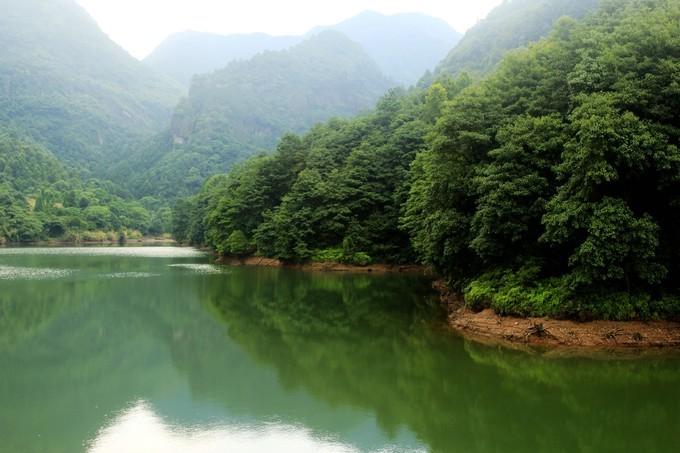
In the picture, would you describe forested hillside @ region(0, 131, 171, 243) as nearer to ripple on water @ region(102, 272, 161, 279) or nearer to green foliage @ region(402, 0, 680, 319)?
ripple on water @ region(102, 272, 161, 279)

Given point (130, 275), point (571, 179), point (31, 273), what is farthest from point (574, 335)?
point (31, 273)

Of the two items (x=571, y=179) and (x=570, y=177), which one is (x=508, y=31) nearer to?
(x=570, y=177)

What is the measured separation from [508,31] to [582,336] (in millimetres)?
97652

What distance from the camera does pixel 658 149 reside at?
1755cm

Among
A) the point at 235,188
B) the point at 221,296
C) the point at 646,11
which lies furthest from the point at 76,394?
the point at 235,188

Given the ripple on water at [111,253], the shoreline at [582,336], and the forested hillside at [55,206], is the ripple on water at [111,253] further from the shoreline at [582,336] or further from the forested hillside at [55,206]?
the shoreline at [582,336]

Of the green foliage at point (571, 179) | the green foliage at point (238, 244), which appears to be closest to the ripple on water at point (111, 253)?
the green foliage at point (238, 244)

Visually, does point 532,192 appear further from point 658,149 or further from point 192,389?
point 192,389

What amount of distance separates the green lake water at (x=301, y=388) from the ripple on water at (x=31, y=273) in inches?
509

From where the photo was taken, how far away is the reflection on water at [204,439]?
1048 centimetres

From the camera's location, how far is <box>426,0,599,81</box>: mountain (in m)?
93.5

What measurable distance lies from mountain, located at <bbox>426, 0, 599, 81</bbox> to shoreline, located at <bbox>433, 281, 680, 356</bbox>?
235ft

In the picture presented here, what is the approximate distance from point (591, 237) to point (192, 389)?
41.5 ft

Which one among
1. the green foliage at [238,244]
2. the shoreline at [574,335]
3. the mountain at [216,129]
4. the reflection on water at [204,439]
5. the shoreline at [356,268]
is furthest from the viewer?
the mountain at [216,129]
